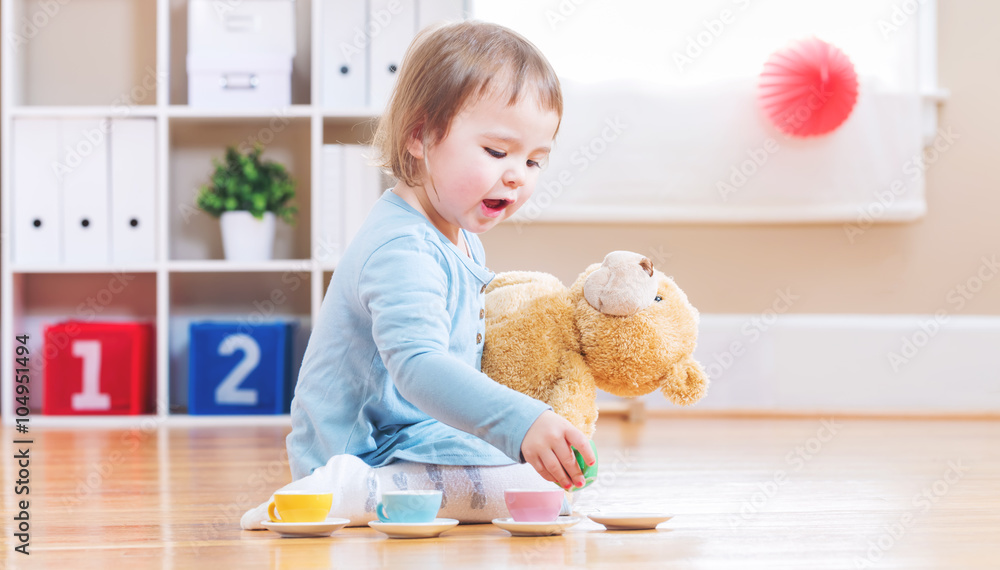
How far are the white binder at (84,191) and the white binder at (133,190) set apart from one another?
22 mm

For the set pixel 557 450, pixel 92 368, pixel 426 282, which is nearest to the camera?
pixel 557 450

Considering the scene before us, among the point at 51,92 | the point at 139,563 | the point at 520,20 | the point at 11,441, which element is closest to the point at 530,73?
the point at 139,563

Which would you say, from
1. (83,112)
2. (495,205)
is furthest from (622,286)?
(83,112)

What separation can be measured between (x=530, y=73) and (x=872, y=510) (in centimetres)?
54

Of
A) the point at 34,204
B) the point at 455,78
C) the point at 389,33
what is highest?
the point at 389,33

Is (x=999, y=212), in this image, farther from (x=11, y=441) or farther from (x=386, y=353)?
(x=11, y=441)

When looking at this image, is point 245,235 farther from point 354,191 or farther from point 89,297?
point 89,297

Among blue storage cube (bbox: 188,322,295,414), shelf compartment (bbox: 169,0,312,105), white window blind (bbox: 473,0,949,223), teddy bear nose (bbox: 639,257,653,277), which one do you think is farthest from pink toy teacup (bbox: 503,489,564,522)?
shelf compartment (bbox: 169,0,312,105)

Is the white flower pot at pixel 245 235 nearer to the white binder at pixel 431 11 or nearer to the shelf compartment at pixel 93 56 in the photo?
the shelf compartment at pixel 93 56

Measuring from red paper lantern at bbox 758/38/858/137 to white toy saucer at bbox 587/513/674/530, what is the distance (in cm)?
153

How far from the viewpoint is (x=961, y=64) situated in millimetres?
2213

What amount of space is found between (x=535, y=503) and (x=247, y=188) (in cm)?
146

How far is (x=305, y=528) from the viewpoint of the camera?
2.45ft

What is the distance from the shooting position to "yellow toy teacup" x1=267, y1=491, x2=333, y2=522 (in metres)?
0.76
